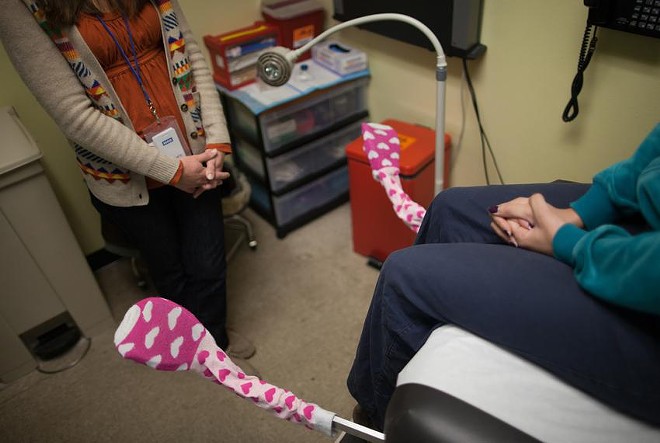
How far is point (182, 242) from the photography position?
1451 millimetres

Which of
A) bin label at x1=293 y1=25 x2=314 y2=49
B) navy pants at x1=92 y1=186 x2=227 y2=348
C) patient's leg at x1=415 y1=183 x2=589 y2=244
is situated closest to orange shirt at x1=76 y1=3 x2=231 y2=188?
navy pants at x1=92 y1=186 x2=227 y2=348

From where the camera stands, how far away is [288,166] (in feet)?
6.64

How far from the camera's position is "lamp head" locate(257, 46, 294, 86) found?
130cm

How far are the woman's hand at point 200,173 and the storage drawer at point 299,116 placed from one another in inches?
18.4

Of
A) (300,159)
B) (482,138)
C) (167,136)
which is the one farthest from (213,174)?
(482,138)

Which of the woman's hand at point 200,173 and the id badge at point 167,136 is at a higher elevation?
the id badge at point 167,136

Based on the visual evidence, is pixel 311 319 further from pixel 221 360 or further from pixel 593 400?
pixel 593 400

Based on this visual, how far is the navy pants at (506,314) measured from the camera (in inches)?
29.0

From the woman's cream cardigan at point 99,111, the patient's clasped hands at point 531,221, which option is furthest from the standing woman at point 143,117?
the patient's clasped hands at point 531,221

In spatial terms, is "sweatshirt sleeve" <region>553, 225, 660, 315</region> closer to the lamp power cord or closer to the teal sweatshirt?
the teal sweatshirt

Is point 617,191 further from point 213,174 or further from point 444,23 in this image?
point 213,174

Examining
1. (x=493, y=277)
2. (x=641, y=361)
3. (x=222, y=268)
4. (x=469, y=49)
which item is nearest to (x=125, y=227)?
(x=222, y=268)

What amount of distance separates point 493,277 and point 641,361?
0.79 ft

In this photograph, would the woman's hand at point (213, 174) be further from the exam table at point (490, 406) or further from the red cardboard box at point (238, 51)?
the exam table at point (490, 406)
